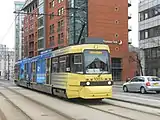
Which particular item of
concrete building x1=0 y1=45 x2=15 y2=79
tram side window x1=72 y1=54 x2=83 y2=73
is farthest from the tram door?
concrete building x1=0 y1=45 x2=15 y2=79

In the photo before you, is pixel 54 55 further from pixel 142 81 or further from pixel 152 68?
pixel 152 68

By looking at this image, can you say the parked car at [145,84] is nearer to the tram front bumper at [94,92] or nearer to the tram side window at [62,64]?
the tram side window at [62,64]

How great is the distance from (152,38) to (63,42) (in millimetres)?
23089

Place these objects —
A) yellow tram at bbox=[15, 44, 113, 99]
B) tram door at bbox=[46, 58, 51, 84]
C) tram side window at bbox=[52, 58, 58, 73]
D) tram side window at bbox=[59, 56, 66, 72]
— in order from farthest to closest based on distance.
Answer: tram door at bbox=[46, 58, 51, 84]
tram side window at bbox=[52, 58, 58, 73]
tram side window at bbox=[59, 56, 66, 72]
yellow tram at bbox=[15, 44, 113, 99]

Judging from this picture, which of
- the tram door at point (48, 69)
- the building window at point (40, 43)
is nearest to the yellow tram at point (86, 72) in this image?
the tram door at point (48, 69)

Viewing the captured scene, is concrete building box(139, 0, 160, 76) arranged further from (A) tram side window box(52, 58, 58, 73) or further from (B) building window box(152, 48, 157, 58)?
(A) tram side window box(52, 58, 58, 73)

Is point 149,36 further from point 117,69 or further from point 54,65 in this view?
point 54,65

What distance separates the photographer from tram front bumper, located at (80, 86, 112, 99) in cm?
1736

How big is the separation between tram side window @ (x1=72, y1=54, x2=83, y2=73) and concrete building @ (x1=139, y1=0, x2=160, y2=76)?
138 ft

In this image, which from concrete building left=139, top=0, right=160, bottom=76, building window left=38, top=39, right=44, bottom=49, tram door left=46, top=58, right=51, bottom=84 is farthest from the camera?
building window left=38, top=39, right=44, bottom=49

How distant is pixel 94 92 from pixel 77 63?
1779mm

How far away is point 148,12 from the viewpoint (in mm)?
65688

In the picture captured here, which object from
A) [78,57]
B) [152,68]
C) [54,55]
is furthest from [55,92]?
[152,68]

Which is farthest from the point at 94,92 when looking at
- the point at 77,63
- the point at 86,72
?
the point at 77,63
